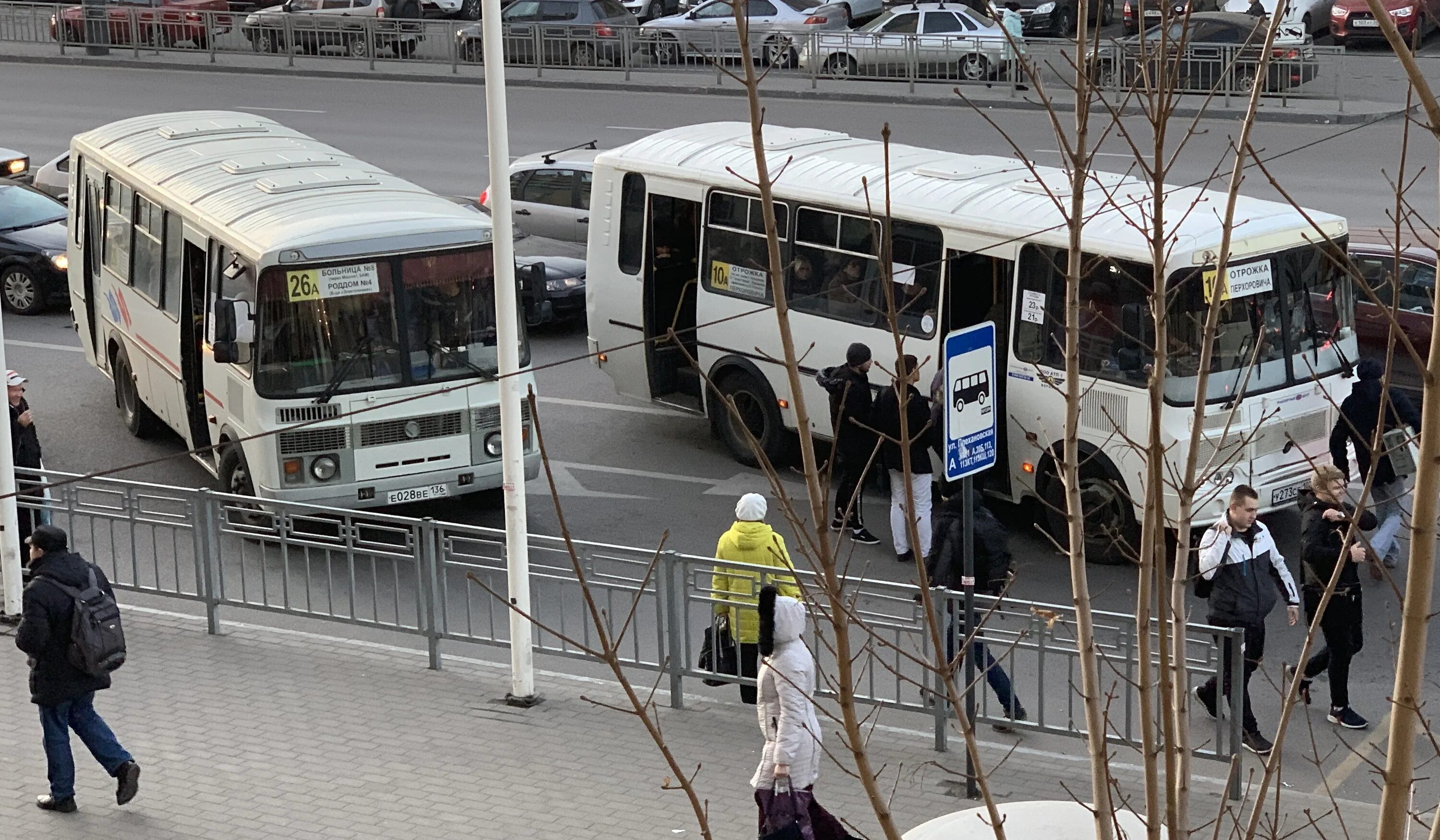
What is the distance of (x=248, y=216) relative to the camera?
1303cm

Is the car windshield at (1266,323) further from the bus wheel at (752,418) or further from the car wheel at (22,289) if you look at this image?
the car wheel at (22,289)

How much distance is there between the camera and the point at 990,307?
12992 millimetres

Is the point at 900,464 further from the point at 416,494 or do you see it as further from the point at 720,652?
the point at 416,494

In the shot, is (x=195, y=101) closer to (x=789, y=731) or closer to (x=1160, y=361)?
(x=789, y=731)

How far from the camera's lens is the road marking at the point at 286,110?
1232 inches

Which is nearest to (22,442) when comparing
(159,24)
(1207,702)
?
(1207,702)

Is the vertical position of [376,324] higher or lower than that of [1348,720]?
higher

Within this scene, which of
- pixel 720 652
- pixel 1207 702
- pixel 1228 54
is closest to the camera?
pixel 1207 702

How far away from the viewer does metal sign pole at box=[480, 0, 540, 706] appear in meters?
9.56

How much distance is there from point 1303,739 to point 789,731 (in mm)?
3546

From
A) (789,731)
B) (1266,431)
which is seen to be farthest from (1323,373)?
(789,731)

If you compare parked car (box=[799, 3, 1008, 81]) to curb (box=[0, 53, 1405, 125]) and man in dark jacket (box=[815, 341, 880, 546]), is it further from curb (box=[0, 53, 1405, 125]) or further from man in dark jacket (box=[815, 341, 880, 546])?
man in dark jacket (box=[815, 341, 880, 546])

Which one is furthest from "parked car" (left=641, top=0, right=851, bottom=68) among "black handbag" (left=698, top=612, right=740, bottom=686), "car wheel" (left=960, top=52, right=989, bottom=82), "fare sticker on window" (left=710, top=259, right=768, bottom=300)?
"black handbag" (left=698, top=612, right=740, bottom=686)

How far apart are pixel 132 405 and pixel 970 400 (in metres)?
9.36
